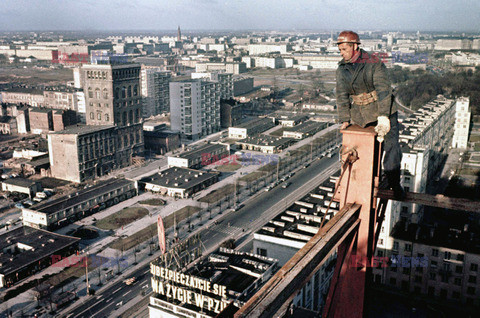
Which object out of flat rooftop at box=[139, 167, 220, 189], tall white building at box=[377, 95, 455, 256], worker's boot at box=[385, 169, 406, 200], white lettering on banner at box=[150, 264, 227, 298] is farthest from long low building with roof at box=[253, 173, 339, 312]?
worker's boot at box=[385, 169, 406, 200]

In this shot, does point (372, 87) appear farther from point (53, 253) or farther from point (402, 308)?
point (53, 253)

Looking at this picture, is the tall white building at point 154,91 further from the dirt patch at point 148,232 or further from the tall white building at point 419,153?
the tall white building at point 419,153

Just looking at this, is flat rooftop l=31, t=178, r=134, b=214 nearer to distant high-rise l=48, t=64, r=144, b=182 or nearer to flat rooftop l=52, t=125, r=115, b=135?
distant high-rise l=48, t=64, r=144, b=182

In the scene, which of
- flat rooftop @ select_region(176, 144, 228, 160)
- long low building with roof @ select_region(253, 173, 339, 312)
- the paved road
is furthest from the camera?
flat rooftop @ select_region(176, 144, 228, 160)

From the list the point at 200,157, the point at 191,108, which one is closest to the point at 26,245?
the point at 200,157

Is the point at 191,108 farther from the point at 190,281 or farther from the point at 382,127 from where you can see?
the point at 382,127

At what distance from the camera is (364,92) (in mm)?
6926

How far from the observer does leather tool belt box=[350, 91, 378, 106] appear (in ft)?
22.4

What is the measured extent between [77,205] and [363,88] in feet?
124

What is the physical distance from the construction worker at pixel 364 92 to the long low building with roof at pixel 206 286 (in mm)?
15369

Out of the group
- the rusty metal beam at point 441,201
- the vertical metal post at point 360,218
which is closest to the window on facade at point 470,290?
the rusty metal beam at point 441,201

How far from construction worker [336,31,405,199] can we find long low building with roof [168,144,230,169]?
47415 mm

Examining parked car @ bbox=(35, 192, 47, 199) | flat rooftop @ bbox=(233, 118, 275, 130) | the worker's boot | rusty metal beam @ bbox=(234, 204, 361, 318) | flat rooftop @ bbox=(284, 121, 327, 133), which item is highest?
the worker's boot

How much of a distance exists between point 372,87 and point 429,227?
83.1ft
